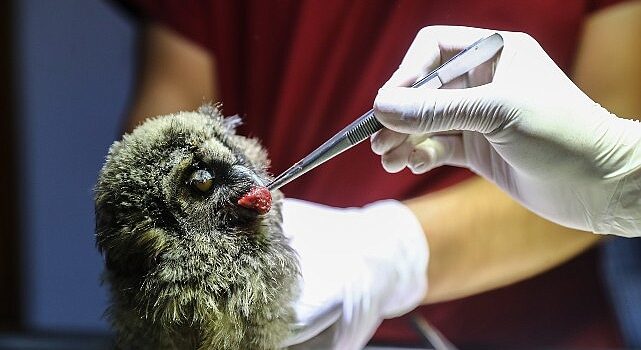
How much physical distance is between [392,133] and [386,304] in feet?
0.78

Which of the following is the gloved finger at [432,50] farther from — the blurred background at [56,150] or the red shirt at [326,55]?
the blurred background at [56,150]

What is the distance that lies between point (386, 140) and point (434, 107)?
11 centimetres

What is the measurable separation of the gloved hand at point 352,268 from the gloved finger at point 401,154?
11cm

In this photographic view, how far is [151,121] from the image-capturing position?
62 cm

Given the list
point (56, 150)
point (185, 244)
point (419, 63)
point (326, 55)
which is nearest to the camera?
point (185, 244)

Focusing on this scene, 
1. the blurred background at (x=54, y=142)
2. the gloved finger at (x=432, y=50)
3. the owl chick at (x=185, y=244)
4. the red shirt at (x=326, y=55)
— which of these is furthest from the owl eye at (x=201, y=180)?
the blurred background at (x=54, y=142)

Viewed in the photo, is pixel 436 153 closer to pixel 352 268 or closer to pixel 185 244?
pixel 352 268

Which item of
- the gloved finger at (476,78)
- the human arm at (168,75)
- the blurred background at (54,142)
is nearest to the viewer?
the gloved finger at (476,78)

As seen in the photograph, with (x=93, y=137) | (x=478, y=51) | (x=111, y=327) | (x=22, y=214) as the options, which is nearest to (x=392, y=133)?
(x=478, y=51)

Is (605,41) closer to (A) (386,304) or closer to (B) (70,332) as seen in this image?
(A) (386,304)

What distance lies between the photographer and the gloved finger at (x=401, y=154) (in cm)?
74

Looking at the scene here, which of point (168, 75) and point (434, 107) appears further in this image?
point (168, 75)

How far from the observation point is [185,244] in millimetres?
575

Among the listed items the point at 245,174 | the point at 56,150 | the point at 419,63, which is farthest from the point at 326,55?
the point at 56,150
